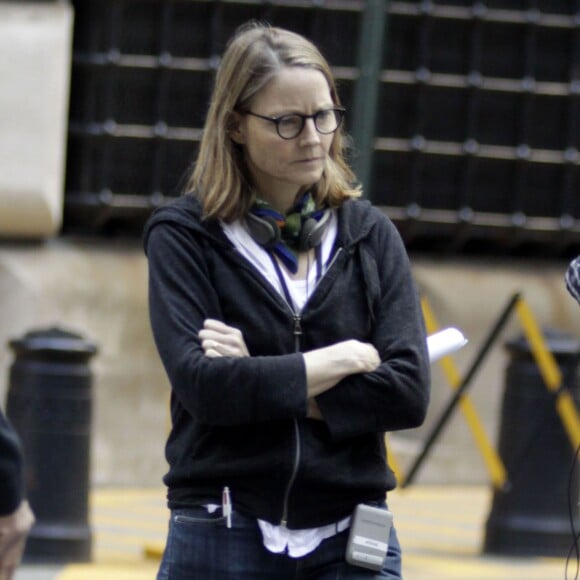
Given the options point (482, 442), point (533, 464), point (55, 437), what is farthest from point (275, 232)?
point (482, 442)

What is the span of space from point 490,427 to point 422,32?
2.65 metres

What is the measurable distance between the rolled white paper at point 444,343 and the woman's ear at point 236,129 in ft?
1.91

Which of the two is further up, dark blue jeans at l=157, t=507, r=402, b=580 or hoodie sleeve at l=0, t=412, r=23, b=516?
hoodie sleeve at l=0, t=412, r=23, b=516

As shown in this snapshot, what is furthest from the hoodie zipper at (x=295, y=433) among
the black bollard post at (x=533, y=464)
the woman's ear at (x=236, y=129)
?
the black bollard post at (x=533, y=464)

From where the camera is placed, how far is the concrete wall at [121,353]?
10539 mm

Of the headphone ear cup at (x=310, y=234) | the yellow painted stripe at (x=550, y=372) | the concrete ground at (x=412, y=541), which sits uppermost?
the headphone ear cup at (x=310, y=234)

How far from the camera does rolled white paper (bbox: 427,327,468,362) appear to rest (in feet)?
11.5

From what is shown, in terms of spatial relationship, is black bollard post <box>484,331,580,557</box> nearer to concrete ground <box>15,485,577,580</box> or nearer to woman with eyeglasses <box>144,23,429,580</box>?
concrete ground <box>15,485,577,580</box>

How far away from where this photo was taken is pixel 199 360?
317 cm

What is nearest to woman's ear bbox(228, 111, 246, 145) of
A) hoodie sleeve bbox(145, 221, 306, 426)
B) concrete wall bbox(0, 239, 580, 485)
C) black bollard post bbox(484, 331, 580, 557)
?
hoodie sleeve bbox(145, 221, 306, 426)

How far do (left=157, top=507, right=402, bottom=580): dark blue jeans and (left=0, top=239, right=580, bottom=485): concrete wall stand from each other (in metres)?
7.32

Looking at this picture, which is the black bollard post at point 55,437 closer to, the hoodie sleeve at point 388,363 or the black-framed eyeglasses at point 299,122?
the hoodie sleeve at point 388,363

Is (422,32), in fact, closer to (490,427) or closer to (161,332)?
(490,427)

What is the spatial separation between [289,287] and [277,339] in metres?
0.11
